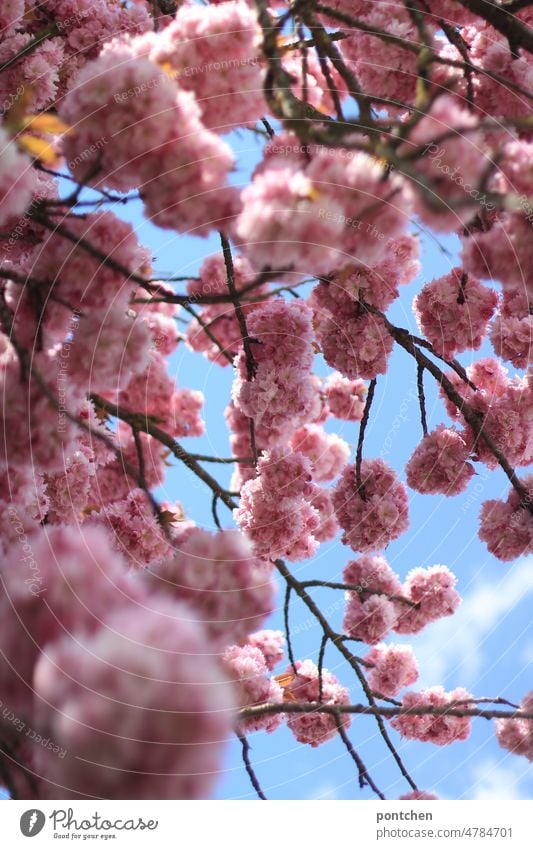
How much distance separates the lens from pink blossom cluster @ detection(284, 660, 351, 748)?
2697 millimetres

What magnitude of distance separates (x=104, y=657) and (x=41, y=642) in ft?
0.48

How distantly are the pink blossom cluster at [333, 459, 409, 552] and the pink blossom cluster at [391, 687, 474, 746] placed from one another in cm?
96

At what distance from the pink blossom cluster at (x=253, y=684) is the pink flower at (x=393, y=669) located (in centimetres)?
77

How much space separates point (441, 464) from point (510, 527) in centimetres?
29

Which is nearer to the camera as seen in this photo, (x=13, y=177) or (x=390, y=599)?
(x=13, y=177)

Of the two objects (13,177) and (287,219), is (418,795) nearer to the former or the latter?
(287,219)

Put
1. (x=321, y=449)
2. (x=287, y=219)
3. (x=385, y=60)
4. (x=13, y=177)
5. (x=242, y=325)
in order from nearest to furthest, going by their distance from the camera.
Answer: (x=287, y=219) → (x=13, y=177) → (x=385, y=60) → (x=242, y=325) → (x=321, y=449)

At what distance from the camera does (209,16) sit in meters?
1.18

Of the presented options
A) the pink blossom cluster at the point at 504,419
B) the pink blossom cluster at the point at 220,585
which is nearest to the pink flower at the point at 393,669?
the pink blossom cluster at the point at 504,419

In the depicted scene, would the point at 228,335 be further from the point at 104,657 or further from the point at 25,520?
the point at 104,657

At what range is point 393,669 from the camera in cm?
303

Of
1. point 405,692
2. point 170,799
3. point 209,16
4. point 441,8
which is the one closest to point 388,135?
point 209,16

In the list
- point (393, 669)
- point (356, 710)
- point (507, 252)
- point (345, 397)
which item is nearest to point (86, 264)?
point (507, 252)
